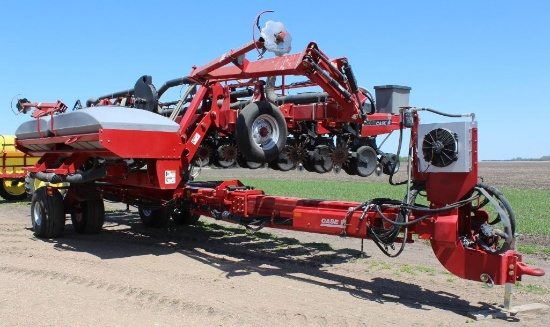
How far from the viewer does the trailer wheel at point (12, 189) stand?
52.9 ft

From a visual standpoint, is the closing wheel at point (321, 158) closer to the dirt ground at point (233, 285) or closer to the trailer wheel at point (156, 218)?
the dirt ground at point (233, 285)

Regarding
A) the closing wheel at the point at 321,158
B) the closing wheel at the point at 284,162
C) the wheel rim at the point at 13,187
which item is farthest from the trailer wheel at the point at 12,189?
the closing wheel at the point at 321,158

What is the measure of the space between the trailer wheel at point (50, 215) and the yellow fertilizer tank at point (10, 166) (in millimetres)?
6197

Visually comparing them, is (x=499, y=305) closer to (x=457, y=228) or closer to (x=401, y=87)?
(x=457, y=228)

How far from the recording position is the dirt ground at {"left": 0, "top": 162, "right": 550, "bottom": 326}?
503 centimetres

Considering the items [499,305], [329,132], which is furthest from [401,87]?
[499,305]

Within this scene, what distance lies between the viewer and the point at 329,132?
892 centimetres

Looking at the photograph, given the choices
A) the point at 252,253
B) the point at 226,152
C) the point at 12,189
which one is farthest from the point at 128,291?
the point at 12,189

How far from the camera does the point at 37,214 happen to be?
973 cm

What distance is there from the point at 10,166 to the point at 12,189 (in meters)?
1.08

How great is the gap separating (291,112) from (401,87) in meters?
1.85

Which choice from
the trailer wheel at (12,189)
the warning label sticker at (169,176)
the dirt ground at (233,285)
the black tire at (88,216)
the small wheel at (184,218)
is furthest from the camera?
the trailer wheel at (12,189)

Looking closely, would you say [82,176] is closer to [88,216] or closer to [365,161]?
[88,216]

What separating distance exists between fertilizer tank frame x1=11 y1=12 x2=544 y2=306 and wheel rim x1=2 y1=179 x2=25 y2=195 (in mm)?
5977
